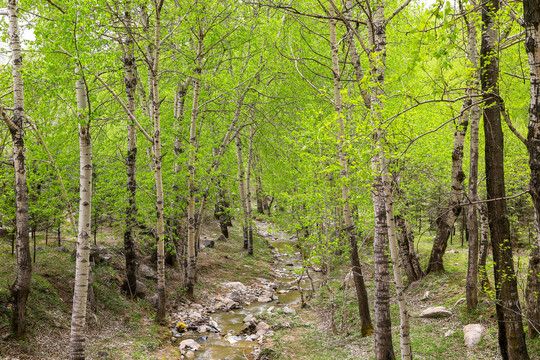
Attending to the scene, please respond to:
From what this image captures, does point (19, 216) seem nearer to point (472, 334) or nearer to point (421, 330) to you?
point (421, 330)

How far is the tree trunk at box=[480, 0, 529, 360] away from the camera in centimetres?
537

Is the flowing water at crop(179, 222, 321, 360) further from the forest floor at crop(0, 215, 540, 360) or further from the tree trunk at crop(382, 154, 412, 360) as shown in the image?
the tree trunk at crop(382, 154, 412, 360)

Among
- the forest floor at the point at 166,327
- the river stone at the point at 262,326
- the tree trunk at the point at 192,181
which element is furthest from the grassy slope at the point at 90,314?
the river stone at the point at 262,326

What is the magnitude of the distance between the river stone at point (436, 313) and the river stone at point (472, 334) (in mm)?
1216

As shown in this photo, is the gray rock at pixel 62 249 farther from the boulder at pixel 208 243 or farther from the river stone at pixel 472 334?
the river stone at pixel 472 334

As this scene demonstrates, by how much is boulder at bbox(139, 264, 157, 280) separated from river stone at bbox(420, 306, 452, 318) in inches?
363

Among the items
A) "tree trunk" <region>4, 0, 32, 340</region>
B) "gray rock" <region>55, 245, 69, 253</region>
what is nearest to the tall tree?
"tree trunk" <region>4, 0, 32, 340</region>

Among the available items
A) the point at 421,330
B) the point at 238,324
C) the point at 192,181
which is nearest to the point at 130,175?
the point at 192,181

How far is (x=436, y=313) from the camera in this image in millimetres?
9414

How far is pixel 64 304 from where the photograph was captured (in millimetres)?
8922

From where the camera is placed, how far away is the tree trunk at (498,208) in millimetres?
5371

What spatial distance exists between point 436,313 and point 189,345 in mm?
6602

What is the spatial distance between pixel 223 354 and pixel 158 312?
2606 mm

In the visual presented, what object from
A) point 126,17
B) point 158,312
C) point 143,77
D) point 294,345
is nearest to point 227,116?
point 143,77
